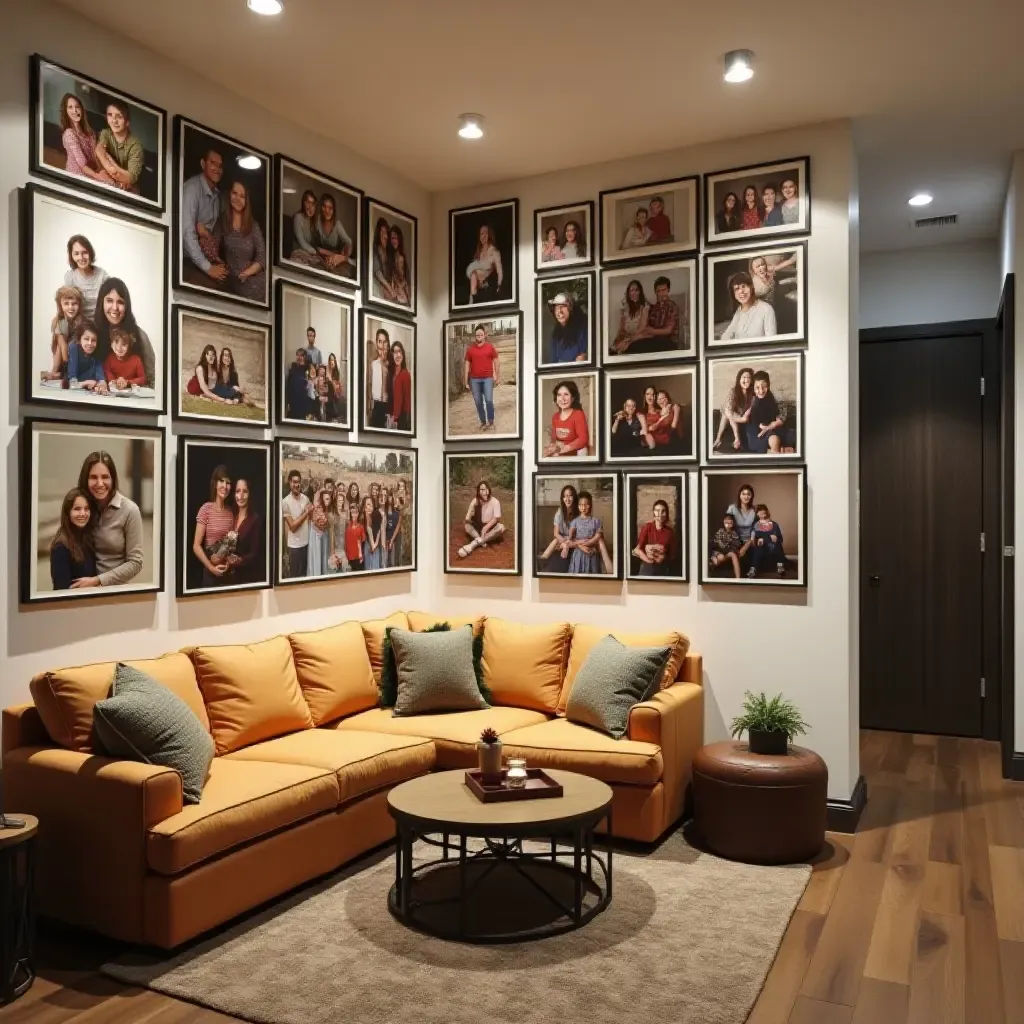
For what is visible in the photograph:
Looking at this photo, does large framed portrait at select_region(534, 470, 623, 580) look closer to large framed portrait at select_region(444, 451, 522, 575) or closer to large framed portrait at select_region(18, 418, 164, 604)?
large framed portrait at select_region(444, 451, 522, 575)

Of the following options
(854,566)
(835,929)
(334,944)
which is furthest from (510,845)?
(854,566)

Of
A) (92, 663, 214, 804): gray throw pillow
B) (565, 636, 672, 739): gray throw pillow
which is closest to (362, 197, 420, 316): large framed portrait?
(565, 636, 672, 739): gray throw pillow

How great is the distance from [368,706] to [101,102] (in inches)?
111

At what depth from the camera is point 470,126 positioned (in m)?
4.73

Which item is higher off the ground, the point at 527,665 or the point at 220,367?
the point at 220,367

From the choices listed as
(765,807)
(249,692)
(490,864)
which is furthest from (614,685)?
(249,692)

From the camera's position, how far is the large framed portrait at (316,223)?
465 centimetres

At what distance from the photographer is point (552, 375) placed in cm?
538

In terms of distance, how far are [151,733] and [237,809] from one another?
0.38 metres

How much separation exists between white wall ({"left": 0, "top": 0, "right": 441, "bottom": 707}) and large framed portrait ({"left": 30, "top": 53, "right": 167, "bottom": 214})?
5cm

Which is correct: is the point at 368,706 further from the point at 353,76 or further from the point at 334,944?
the point at 353,76

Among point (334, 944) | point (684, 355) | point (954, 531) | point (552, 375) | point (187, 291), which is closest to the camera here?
point (334, 944)

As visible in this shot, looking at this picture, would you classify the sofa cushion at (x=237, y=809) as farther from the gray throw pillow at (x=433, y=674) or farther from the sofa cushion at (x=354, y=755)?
the gray throw pillow at (x=433, y=674)

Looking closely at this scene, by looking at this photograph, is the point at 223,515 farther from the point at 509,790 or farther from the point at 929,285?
the point at 929,285
